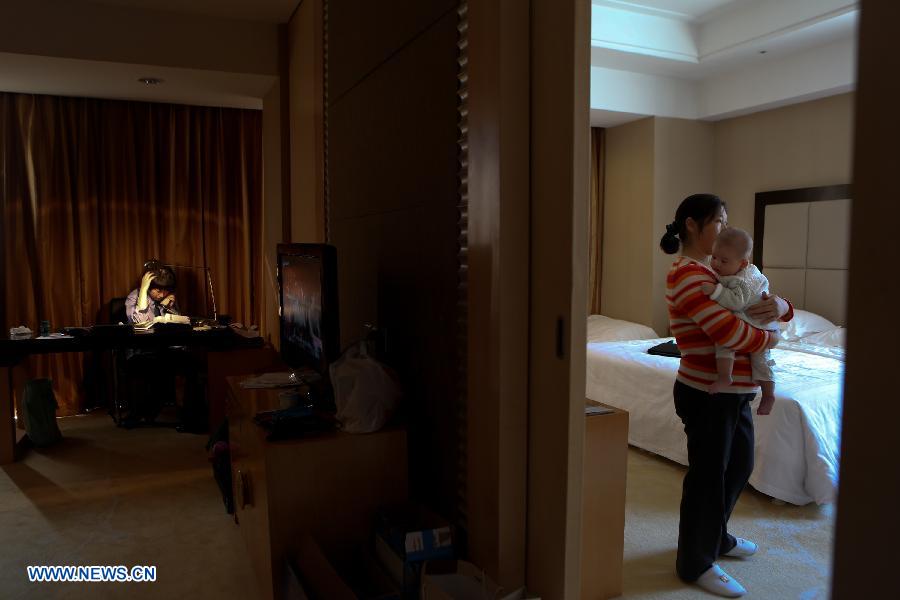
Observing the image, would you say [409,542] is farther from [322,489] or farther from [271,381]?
[271,381]

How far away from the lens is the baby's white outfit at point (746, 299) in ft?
7.28

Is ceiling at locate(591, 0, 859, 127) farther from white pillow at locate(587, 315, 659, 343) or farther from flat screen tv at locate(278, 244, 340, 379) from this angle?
flat screen tv at locate(278, 244, 340, 379)

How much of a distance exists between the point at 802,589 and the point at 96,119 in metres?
5.14

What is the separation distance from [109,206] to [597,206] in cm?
401

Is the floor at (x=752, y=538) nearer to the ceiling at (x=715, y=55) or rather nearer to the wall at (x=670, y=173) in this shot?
the wall at (x=670, y=173)

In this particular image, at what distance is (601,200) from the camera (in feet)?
19.3

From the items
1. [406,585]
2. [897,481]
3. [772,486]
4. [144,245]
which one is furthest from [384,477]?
[144,245]

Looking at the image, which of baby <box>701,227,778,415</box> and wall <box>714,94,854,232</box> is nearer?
baby <box>701,227,778,415</box>

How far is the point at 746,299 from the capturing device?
2.23 metres

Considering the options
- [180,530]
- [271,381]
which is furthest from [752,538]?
[180,530]

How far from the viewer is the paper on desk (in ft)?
8.97

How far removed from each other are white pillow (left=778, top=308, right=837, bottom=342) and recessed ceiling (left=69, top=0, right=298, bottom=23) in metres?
3.76

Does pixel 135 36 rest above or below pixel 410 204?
above

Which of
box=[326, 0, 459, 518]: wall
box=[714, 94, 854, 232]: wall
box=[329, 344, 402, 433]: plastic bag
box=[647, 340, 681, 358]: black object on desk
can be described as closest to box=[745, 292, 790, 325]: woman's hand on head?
box=[326, 0, 459, 518]: wall
